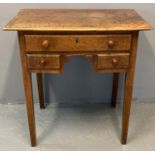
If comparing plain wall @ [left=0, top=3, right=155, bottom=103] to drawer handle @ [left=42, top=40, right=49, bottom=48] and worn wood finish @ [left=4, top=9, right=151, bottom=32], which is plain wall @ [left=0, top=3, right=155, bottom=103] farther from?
drawer handle @ [left=42, top=40, right=49, bottom=48]

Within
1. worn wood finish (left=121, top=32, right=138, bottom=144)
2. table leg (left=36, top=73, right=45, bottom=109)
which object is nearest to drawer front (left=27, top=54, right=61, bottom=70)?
worn wood finish (left=121, top=32, right=138, bottom=144)

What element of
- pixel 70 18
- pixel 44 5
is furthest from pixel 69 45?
pixel 44 5

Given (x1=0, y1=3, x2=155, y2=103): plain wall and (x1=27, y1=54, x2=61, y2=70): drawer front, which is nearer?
(x1=27, y1=54, x2=61, y2=70): drawer front

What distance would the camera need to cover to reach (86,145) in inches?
60.1

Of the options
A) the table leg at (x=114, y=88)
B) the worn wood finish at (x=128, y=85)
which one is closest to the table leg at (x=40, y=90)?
the table leg at (x=114, y=88)

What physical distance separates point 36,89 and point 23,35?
0.76m

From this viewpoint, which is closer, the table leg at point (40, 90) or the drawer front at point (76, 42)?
the drawer front at point (76, 42)

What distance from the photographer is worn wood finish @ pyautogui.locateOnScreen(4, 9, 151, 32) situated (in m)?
1.16

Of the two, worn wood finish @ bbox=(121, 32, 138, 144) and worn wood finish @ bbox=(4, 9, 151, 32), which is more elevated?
worn wood finish @ bbox=(4, 9, 151, 32)

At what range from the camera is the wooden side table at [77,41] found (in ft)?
3.83

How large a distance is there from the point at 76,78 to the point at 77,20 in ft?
2.07

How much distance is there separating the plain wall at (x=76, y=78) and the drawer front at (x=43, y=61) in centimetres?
52

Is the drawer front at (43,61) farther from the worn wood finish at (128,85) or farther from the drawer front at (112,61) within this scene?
the worn wood finish at (128,85)

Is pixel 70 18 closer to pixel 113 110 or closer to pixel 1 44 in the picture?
pixel 1 44
